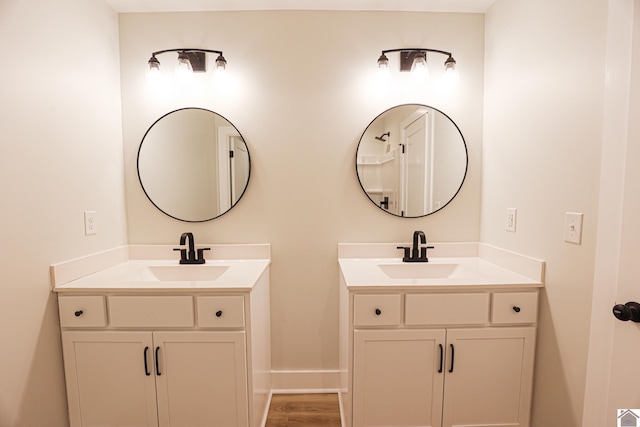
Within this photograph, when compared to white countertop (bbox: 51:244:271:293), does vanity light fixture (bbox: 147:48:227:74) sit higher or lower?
higher

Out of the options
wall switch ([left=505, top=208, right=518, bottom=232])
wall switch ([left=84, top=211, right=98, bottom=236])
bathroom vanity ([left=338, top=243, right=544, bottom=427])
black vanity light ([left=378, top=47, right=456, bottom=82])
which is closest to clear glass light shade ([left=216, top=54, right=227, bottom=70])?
black vanity light ([left=378, top=47, right=456, bottom=82])

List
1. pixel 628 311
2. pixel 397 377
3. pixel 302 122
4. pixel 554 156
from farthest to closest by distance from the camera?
pixel 302 122 < pixel 397 377 < pixel 554 156 < pixel 628 311

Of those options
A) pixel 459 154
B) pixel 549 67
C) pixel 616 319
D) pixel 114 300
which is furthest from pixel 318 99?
pixel 616 319

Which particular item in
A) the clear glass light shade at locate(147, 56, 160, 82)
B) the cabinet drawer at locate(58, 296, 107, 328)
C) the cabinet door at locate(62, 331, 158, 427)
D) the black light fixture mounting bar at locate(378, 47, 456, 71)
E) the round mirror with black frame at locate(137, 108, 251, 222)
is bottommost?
the cabinet door at locate(62, 331, 158, 427)

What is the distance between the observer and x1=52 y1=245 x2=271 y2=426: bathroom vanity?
1.38 meters

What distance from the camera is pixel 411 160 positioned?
1882 millimetres

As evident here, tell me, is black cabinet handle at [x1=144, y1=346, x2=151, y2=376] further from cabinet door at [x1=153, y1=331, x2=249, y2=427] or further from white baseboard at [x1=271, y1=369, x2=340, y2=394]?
white baseboard at [x1=271, y1=369, x2=340, y2=394]

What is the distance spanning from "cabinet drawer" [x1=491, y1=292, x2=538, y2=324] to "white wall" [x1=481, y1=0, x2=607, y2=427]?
51 mm

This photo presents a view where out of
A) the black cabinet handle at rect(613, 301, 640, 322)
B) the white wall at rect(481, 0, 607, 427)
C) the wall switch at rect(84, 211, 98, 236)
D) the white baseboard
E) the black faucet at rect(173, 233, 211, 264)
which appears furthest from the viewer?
the white baseboard

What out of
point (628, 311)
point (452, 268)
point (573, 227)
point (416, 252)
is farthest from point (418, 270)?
point (628, 311)

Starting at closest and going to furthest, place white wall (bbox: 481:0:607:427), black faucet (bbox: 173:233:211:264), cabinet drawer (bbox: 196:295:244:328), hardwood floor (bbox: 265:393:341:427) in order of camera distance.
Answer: white wall (bbox: 481:0:607:427) < cabinet drawer (bbox: 196:295:244:328) < hardwood floor (bbox: 265:393:341:427) < black faucet (bbox: 173:233:211:264)

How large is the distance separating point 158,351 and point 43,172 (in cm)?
95

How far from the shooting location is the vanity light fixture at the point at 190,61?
1752mm

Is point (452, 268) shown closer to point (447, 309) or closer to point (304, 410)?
point (447, 309)
